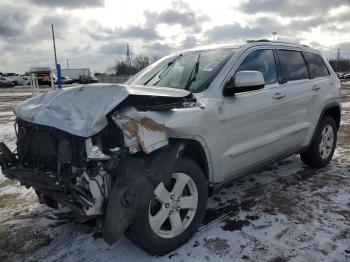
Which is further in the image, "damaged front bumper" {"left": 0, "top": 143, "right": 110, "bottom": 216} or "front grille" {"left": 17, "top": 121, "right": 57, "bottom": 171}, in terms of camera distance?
"front grille" {"left": 17, "top": 121, "right": 57, "bottom": 171}

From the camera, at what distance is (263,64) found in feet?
14.8

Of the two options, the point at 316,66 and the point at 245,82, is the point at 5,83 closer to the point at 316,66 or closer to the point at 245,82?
the point at 316,66

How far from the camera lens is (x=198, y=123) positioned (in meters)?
3.34

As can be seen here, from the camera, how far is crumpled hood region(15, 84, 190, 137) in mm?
2842

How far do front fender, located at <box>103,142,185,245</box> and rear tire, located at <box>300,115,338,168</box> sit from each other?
10.5ft

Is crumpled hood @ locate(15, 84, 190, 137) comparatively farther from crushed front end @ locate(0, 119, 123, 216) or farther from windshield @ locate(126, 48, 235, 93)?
windshield @ locate(126, 48, 235, 93)

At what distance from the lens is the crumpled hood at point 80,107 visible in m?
2.84

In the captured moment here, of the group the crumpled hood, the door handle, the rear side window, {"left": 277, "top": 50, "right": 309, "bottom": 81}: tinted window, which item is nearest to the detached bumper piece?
the crumpled hood

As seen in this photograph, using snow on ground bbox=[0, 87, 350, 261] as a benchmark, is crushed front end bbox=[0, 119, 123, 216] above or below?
above

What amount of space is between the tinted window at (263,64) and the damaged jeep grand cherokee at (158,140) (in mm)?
13

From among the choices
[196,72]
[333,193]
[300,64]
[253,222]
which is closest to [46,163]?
[196,72]

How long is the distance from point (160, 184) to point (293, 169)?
327cm

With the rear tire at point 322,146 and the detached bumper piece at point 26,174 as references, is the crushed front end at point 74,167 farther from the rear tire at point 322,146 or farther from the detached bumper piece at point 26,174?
the rear tire at point 322,146

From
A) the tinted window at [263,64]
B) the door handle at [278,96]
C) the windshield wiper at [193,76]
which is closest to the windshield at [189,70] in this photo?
the windshield wiper at [193,76]
